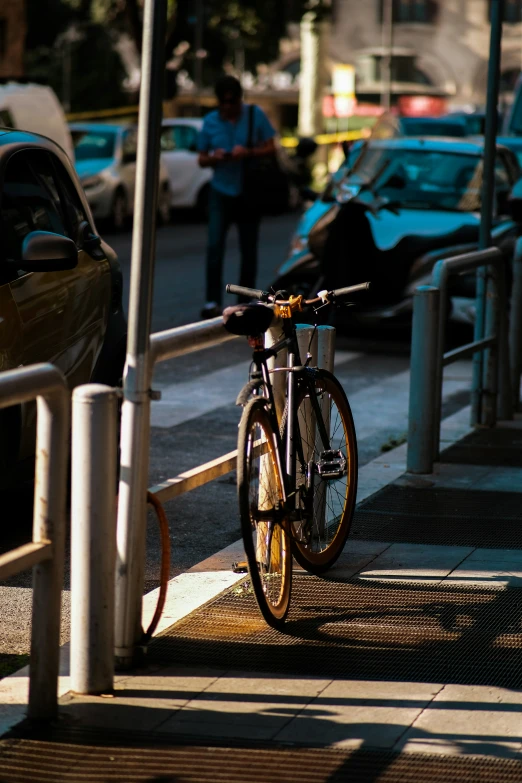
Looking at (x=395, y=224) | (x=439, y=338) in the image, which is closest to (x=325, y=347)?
(x=439, y=338)

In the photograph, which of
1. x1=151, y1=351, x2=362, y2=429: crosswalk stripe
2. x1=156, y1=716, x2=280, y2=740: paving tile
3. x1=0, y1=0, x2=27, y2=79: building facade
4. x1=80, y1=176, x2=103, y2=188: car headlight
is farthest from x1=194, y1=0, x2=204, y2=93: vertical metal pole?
x1=156, y1=716, x2=280, y2=740: paving tile

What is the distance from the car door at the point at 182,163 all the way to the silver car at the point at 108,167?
1.50 metres

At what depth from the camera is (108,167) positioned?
2325cm

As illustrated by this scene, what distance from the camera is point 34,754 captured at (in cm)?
379

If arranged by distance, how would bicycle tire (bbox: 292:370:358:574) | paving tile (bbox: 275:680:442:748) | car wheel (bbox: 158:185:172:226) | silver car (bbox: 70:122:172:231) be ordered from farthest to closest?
car wheel (bbox: 158:185:172:226)
silver car (bbox: 70:122:172:231)
bicycle tire (bbox: 292:370:358:574)
paving tile (bbox: 275:680:442:748)

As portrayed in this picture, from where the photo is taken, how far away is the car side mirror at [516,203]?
11.7 metres

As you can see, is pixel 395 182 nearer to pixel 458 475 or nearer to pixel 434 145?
pixel 434 145

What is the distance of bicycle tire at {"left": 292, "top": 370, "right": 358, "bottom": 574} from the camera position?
521 centimetres

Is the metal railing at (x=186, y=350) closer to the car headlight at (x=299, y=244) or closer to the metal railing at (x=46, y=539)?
the metal railing at (x=46, y=539)

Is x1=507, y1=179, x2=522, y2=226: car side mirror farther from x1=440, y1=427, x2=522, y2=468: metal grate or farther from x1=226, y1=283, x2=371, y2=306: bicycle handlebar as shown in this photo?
x1=226, y1=283, x2=371, y2=306: bicycle handlebar

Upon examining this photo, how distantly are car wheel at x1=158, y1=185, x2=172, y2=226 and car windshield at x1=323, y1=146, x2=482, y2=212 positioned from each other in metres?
12.9

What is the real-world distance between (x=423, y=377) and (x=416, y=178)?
587 centimetres

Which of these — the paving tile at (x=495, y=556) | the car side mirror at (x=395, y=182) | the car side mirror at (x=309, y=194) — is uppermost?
the car side mirror at (x=395, y=182)

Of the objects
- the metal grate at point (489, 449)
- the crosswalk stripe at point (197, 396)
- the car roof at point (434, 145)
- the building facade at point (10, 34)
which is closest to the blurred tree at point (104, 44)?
the building facade at point (10, 34)
